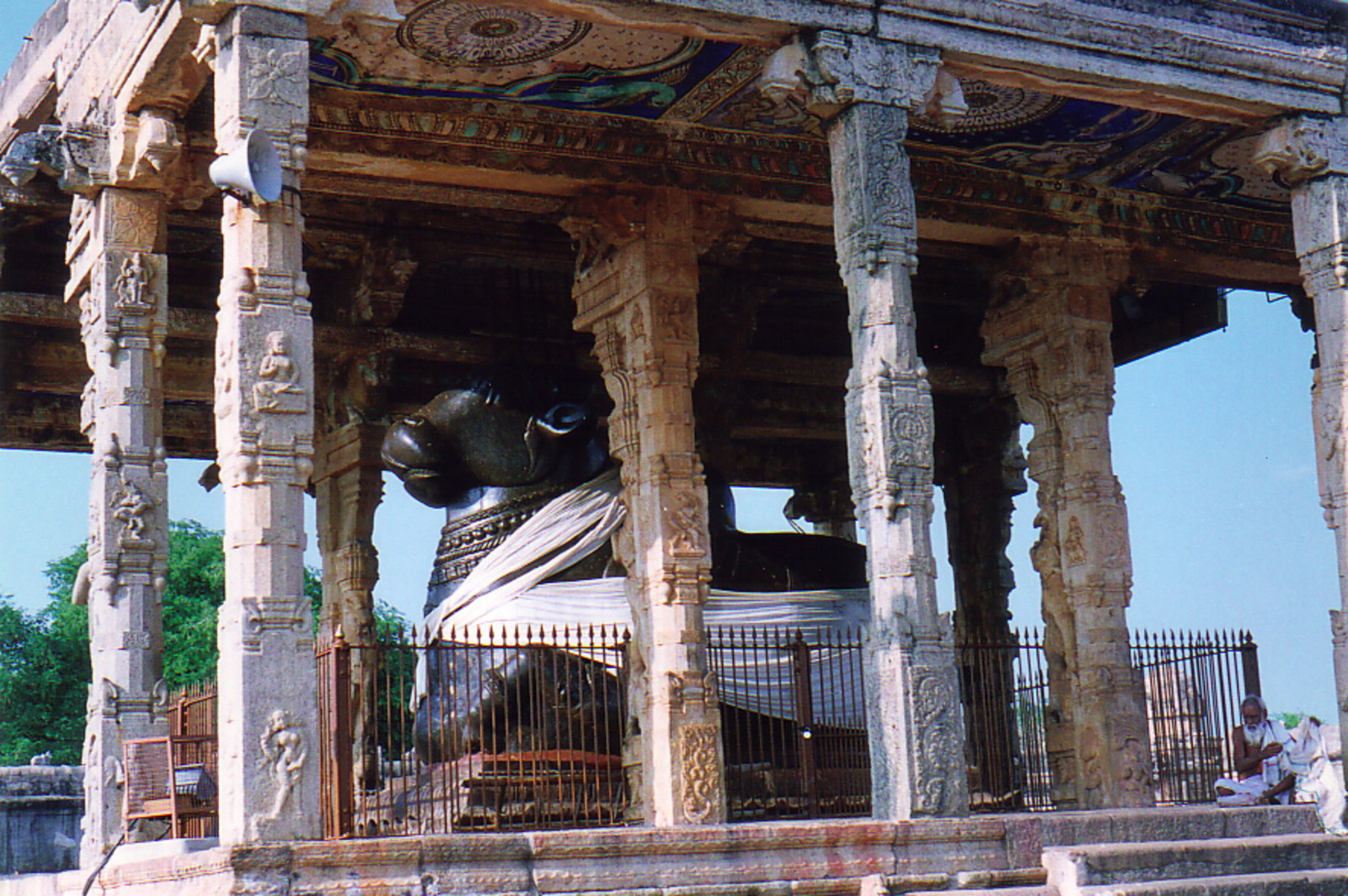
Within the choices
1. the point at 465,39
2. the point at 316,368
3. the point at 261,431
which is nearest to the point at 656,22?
the point at 465,39

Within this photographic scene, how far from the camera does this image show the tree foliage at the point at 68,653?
27.9 meters

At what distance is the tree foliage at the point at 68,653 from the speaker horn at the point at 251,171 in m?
19.2

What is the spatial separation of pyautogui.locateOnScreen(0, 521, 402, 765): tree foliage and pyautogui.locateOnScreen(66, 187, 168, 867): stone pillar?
54.6 ft

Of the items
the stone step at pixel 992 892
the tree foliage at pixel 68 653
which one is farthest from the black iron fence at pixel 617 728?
the tree foliage at pixel 68 653

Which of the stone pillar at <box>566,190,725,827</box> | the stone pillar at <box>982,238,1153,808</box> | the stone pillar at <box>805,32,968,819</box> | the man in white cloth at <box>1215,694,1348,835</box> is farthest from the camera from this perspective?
the stone pillar at <box>982,238,1153,808</box>

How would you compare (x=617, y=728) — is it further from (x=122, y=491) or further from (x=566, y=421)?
(x=122, y=491)

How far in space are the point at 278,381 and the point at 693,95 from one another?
3966 mm

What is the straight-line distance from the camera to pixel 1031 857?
333 inches

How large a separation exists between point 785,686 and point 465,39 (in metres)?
4.51

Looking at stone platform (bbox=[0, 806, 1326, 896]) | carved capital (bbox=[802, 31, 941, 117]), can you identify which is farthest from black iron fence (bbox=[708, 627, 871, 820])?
carved capital (bbox=[802, 31, 941, 117])

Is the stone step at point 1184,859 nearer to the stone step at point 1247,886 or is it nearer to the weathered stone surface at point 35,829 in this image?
the stone step at point 1247,886

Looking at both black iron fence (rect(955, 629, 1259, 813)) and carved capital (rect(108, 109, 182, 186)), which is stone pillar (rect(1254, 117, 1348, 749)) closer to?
black iron fence (rect(955, 629, 1259, 813))

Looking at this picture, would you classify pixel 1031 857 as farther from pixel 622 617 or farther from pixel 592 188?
pixel 592 188

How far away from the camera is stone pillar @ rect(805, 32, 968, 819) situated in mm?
8742
